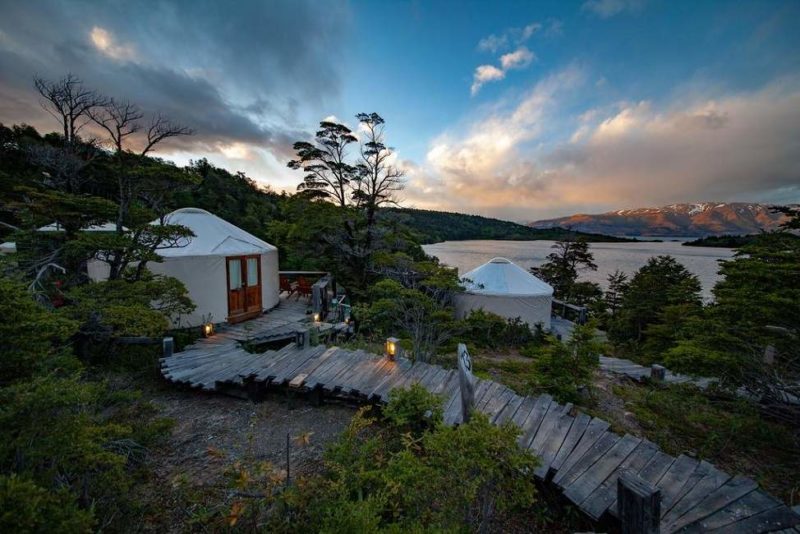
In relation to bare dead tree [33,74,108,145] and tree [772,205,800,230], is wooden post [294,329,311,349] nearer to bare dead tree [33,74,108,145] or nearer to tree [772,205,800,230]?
bare dead tree [33,74,108,145]

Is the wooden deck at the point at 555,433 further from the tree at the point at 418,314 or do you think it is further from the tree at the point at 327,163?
the tree at the point at 327,163

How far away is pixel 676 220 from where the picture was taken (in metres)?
70.9

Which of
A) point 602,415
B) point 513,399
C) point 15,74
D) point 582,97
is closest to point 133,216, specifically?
point 15,74

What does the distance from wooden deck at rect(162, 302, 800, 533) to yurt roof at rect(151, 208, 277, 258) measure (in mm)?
2717

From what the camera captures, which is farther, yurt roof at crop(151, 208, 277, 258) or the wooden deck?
yurt roof at crop(151, 208, 277, 258)

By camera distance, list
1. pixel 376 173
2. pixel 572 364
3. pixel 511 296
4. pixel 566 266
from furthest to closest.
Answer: pixel 566 266 < pixel 376 173 < pixel 511 296 < pixel 572 364

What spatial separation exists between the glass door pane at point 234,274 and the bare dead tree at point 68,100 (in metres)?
4.10

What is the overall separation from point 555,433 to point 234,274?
8.61 meters

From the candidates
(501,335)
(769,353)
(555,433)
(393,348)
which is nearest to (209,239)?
(393,348)

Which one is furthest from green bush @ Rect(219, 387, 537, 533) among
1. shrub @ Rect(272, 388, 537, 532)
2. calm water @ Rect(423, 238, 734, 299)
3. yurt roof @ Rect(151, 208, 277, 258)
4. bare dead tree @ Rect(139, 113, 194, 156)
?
calm water @ Rect(423, 238, 734, 299)

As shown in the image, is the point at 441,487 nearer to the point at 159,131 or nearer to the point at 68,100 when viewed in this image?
the point at 159,131

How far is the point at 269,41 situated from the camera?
9.30m

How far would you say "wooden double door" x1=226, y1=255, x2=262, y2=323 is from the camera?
8.45 meters

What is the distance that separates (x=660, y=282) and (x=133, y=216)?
17542 millimetres
